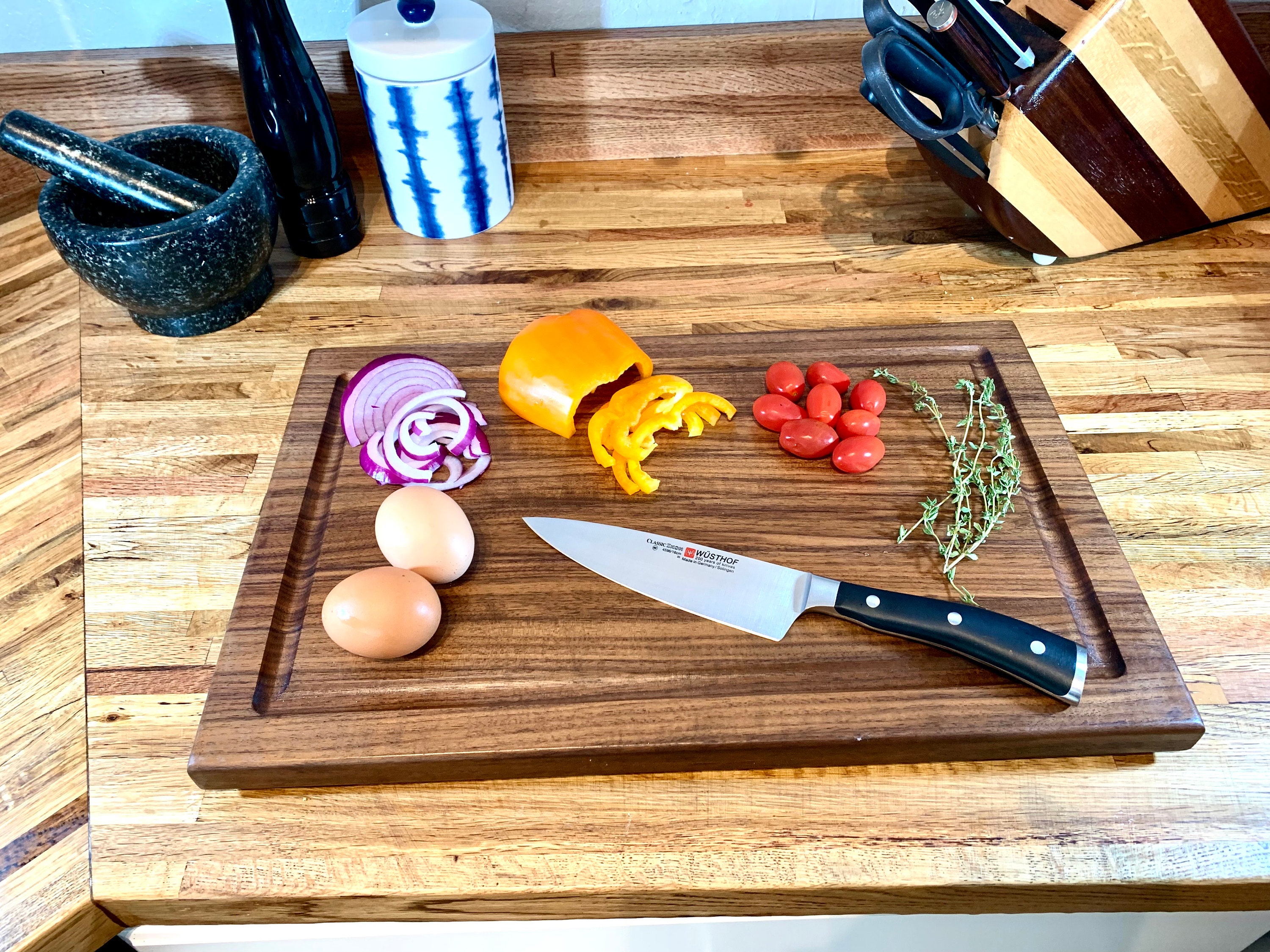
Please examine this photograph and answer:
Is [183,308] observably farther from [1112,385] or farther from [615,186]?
[1112,385]

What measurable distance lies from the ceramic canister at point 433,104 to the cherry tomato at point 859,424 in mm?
635

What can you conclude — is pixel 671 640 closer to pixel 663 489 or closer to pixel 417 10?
pixel 663 489

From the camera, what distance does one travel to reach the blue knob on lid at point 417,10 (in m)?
1.10

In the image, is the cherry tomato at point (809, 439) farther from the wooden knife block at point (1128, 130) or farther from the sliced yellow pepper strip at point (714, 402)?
the wooden knife block at point (1128, 130)

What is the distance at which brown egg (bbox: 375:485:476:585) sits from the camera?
82 cm

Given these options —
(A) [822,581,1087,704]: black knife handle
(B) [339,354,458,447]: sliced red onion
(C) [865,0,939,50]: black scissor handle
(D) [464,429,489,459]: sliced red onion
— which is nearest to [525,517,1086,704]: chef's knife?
(A) [822,581,1087,704]: black knife handle

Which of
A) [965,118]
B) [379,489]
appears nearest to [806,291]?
[965,118]

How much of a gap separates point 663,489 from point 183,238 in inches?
24.8

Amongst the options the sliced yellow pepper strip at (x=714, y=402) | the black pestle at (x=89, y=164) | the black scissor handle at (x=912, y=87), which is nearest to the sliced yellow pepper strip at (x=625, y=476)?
the sliced yellow pepper strip at (x=714, y=402)

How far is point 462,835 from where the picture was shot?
2.41 feet

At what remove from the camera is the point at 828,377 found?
39.2 inches

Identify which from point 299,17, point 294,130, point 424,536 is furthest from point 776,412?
point 299,17

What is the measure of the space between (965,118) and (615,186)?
21.5 inches

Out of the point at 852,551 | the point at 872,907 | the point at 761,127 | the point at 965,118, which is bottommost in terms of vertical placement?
the point at 872,907
